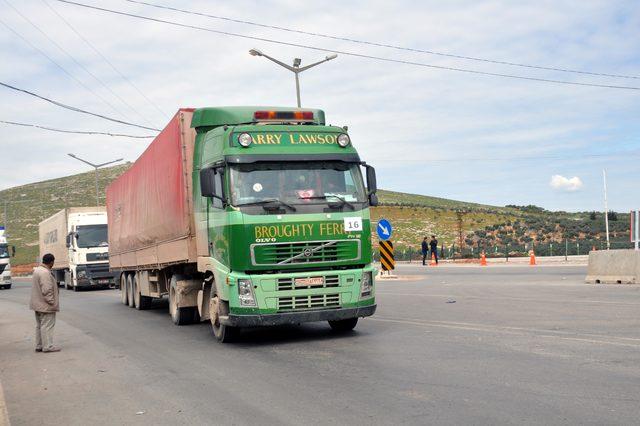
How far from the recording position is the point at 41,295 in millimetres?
→ 12172

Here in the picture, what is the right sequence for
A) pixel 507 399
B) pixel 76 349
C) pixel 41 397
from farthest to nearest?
1. pixel 76 349
2. pixel 41 397
3. pixel 507 399

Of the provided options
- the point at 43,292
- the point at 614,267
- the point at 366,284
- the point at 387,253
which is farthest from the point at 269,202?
the point at 387,253

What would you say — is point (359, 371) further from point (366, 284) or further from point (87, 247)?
point (87, 247)

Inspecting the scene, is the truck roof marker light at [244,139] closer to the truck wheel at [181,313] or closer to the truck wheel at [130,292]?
the truck wheel at [181,313]

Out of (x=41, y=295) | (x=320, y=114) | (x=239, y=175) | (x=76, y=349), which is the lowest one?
(x=76, y=349)

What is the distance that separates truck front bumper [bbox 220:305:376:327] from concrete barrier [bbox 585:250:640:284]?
1245 centimetres

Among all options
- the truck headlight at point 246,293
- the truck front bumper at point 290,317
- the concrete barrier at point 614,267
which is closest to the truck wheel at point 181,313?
the truck front bumper at point 290,317

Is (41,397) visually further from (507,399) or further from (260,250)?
(507,399)

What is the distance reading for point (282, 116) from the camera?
40.4 feet

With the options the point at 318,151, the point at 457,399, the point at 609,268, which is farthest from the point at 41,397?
the point at 609,268

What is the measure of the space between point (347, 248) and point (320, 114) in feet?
9.08

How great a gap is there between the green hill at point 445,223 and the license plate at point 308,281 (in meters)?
33.5

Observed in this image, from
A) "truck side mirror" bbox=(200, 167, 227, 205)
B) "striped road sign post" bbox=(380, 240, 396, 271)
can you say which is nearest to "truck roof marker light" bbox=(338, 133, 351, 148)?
"truck side mirror" bbox=(200, 167, 227, 205)

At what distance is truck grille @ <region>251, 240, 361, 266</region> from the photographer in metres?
11.0
